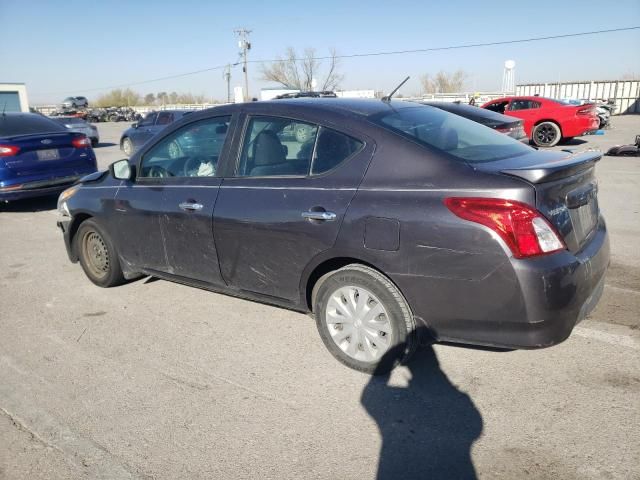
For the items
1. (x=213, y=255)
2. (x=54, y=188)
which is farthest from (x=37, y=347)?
(x=54, y=188)

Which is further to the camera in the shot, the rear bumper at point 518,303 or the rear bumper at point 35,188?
the rear bumper at point 35,188

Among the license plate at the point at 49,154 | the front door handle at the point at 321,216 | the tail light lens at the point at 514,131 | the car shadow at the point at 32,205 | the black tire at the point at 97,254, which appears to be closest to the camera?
the front door handle at the point at 321,216

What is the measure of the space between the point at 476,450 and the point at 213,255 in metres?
2.22

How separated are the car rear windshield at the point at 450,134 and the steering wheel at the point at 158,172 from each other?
72.6 inches

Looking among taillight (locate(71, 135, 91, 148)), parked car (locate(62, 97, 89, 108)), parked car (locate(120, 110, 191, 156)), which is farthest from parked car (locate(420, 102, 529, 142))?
parked car (locate(62, 97, 89, 108))

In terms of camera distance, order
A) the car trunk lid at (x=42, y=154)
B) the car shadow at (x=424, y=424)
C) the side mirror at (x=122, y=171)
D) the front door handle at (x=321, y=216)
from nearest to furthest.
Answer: the car shadow at (x=424, y=424)
the front door handle at (x=321, y=216)
the side mirror at (x=122, y=171)
the car trunk lid at (x=42, y=154)

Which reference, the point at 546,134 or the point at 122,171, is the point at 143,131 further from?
the point at 122,171

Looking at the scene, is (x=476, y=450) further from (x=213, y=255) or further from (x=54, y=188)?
(x=54, y=188)

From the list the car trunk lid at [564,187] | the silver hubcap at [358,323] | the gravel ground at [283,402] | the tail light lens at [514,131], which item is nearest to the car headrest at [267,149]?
the silver hubcap at [358,323]

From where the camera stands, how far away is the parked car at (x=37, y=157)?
7906mm

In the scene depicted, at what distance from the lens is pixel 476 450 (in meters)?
2.55

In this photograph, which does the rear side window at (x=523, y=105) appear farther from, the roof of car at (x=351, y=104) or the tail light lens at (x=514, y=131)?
the roof of car at (x=351, y=104)

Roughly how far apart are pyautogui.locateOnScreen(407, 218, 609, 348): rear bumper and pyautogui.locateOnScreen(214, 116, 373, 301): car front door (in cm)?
76

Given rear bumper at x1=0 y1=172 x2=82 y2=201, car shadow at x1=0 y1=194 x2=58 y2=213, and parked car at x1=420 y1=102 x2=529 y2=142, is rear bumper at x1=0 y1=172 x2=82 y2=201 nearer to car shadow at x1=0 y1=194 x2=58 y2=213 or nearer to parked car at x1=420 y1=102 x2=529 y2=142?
car shadow at x1=0 y1=194 x2=58 y2=213
